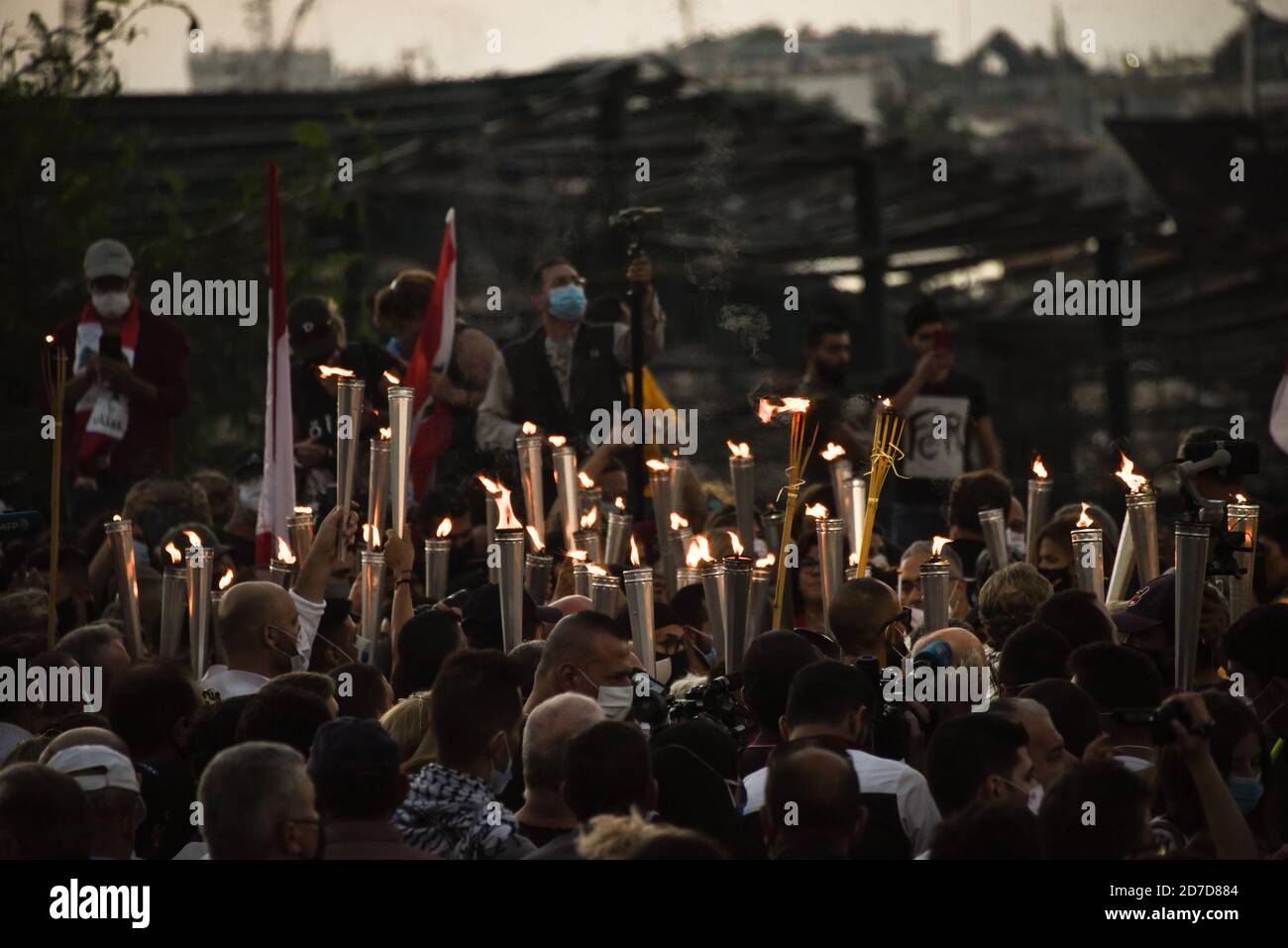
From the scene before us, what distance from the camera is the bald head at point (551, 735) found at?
5535 mm

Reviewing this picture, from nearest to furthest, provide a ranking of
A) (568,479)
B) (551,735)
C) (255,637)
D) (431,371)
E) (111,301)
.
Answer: (551,735) < (255,637) < (568,479) < (431,371) < (111,301)

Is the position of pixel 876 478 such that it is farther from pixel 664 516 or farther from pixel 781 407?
pixel 664 516

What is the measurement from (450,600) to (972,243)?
34.9 ft

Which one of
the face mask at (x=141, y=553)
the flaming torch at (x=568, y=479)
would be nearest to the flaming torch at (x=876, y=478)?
the flaming torch at (x=568, y=479)

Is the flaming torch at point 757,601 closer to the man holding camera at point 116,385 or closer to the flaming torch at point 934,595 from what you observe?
the flaming torch at point 934,595

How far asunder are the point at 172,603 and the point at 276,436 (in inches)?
63.4

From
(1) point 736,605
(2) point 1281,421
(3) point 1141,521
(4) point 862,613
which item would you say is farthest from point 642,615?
(2) point 1281,421

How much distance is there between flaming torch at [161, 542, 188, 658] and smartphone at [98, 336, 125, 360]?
2897mm

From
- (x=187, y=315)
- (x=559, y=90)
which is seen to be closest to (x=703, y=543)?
(x=187, y=315)

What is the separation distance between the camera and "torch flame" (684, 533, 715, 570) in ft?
24.4

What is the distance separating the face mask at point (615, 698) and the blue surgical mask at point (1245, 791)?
169 cm

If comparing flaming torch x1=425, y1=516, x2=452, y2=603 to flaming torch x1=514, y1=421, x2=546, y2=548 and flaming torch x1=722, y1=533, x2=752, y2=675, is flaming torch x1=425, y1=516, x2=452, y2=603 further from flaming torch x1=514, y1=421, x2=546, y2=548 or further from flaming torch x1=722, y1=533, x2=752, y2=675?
flaming torch x1=722, y1=533, x2=752, y2=675

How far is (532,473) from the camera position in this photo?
359 inches
